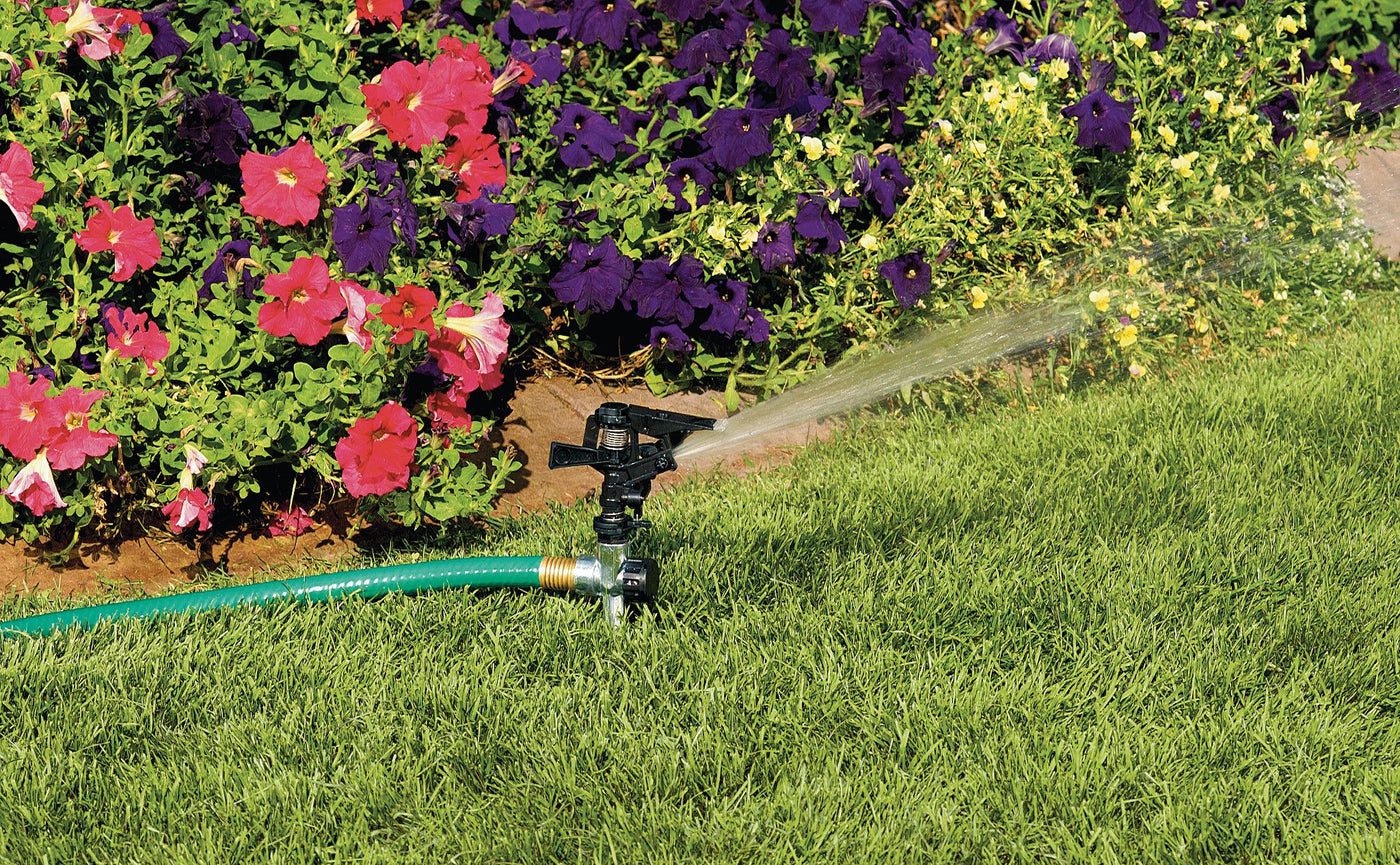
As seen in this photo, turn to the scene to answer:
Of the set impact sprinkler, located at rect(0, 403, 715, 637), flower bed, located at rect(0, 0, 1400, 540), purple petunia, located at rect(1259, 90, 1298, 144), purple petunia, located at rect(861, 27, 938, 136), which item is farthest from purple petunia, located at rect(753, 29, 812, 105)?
purple petunia, located at rect(1259, 90, 1298, 144)

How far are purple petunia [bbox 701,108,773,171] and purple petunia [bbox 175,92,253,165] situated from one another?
1.33 metres

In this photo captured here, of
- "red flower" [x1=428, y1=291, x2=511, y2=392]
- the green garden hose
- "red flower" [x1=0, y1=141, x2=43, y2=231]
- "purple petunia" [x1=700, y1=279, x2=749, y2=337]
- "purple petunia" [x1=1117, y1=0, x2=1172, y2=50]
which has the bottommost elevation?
the green garden hose

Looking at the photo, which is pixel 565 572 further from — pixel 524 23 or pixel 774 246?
pixel 524 23

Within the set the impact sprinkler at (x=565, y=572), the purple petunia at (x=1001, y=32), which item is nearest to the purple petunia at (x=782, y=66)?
the purple petunia at (x=1001, y=32)

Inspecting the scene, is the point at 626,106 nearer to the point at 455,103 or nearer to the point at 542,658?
the point at 455,103

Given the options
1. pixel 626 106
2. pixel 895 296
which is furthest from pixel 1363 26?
pixel 626 106

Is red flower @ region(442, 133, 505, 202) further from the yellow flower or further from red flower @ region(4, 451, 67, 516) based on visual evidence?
the yellow flower

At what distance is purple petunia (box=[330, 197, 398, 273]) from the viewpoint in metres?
3.24

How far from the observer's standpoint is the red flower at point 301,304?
313 centimetres

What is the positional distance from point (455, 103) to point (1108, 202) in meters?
2.37

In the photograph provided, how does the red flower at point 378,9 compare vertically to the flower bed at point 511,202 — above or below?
above

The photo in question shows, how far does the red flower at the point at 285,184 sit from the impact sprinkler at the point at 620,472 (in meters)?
1.02

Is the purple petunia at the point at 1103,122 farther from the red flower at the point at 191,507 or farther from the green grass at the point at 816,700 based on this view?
the red flower at the point at 191,507

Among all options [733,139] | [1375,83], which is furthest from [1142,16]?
[733,139]
